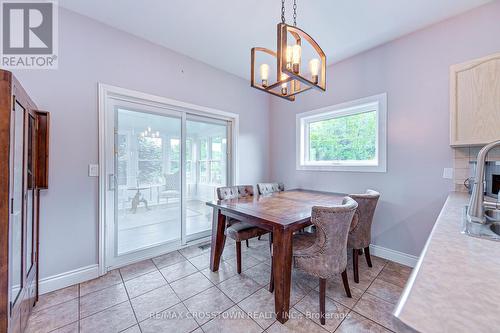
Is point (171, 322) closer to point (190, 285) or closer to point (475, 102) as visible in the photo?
point (190, 285)

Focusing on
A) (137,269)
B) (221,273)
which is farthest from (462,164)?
(137,269)

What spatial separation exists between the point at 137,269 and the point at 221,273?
40.3 inches

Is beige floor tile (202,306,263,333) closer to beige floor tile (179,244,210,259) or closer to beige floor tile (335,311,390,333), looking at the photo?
beige floor tile (335,311,390,333)

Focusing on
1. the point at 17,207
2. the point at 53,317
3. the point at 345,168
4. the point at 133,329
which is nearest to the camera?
the point at 17,207

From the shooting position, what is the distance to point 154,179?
2.71 m

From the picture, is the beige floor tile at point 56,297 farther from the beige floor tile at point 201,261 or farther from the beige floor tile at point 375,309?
the beige floor tile at point 375,309

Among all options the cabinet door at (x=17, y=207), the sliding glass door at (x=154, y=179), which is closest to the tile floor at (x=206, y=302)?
the sliding glass door at (x=154, y=179)

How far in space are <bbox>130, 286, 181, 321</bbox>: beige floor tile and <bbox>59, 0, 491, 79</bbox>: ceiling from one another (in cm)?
286

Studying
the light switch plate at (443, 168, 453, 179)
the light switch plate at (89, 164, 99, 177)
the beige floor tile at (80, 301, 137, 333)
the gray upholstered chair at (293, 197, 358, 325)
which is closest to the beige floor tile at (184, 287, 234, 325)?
the beige floor tile at (80, 301, 137, 333)

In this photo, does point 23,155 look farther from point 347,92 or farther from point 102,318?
point 347,92

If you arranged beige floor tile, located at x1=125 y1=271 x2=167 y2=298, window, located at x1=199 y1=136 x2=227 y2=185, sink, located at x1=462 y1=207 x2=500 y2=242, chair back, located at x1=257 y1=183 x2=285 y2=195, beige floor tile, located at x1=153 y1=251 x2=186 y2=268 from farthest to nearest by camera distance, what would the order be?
window, located at x1=199 y1=136 x2=227 y2=185 → chair back, located at x1=257 y1=183 x2=285 y2=195 → beige floor tile, located at x1=153 y1=251 x2=186 y2=268 → beige floor tile, located at x1=125 y1=271 x2=167 y2=298 → sink, located at x1=462 y1=207 x2=500 y2=242

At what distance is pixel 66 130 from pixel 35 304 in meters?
1.62

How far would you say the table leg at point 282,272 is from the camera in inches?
61.0

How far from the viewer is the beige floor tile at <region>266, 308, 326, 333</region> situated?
1.46m
